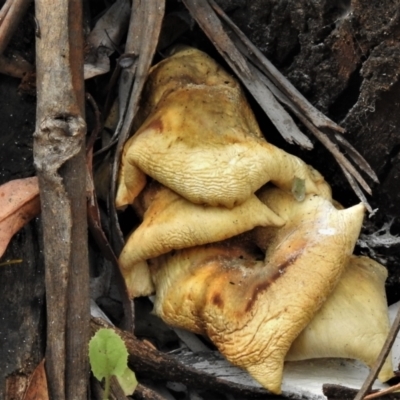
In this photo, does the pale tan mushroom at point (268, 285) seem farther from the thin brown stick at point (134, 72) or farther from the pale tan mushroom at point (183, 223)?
the thin brown stick at point (134, 72)

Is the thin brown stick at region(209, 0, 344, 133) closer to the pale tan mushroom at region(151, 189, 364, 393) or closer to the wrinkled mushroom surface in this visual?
the pale tan mushroom at region(151, 189, 364, 393)

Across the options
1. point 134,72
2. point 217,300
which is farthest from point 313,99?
point 217,300

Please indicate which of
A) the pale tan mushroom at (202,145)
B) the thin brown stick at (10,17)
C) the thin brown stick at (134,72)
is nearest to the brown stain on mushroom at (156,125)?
the pale tan mushroom at (202,145)

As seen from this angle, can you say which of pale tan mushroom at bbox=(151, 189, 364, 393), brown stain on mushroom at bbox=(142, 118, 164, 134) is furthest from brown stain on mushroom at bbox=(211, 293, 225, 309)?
brown stain on mushroom at bbox=(142, 118, 164, 134)

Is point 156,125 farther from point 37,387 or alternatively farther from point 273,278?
point 37,387

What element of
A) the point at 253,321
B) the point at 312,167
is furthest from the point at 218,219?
the point at 312,167

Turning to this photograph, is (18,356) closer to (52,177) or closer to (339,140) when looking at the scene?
(52,177)
